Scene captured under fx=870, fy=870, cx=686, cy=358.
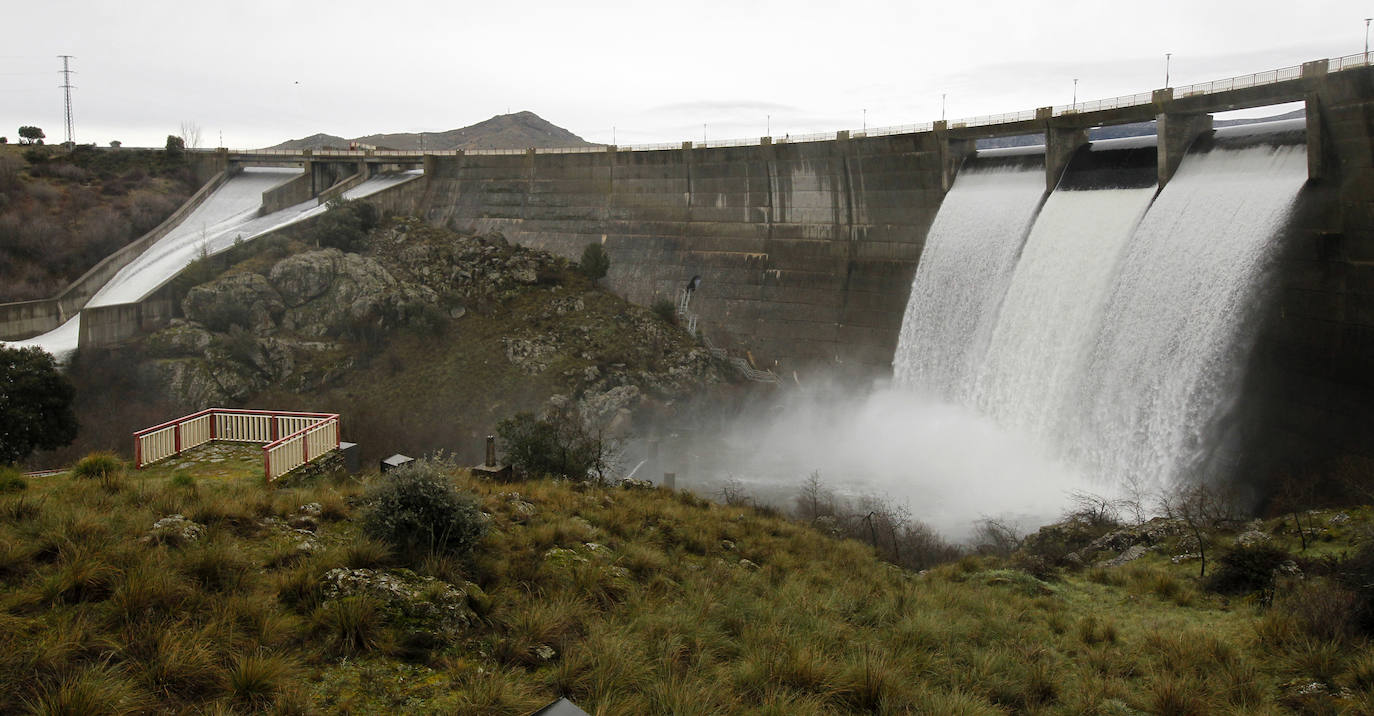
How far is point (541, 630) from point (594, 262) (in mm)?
37011

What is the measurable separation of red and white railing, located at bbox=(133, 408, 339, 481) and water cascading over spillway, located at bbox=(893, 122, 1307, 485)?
64.9 feet

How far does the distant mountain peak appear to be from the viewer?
131 metres

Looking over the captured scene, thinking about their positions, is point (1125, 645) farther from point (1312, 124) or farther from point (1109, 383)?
point (1312, 124)

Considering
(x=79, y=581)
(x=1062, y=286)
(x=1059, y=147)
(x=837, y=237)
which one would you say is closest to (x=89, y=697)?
(x=79, y=581)

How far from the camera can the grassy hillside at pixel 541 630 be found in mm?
6781

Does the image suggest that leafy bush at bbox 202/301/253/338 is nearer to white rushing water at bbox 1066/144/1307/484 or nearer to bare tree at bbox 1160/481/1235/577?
white rushing water at bbox 1066/144/1307/484

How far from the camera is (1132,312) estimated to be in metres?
24.0

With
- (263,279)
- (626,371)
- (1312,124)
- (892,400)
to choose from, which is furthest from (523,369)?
(1312,124)

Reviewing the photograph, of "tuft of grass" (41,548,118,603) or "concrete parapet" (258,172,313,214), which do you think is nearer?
"tuft of grass" (41,548,118,603)

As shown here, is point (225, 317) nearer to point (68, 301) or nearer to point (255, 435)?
point (68, 301)

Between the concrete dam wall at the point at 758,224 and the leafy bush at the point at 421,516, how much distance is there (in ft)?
91.9

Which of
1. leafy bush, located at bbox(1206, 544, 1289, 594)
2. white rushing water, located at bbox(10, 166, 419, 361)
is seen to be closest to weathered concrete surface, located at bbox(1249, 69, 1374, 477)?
leafy bush, located at bbox(1206, 544, 1289, 594)

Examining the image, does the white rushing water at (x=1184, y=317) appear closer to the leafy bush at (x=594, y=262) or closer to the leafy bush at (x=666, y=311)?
the leafy bush at (x=666, y=311)

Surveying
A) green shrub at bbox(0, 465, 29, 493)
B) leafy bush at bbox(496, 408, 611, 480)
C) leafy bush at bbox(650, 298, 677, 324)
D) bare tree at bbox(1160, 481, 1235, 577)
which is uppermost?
leafy bush at bbox(650, 298, 677, 324)
